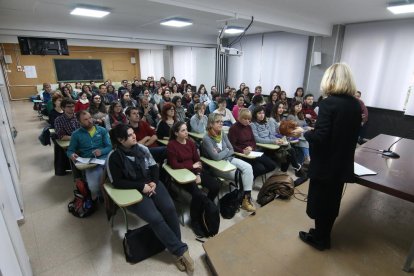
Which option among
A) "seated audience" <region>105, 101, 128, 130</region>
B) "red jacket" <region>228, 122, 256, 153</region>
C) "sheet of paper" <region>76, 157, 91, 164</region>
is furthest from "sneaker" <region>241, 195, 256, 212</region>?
"seated audience" <region>105, 101, 128, 130</region>

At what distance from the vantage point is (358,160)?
204 centimetres

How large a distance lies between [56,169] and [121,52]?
11.4 m

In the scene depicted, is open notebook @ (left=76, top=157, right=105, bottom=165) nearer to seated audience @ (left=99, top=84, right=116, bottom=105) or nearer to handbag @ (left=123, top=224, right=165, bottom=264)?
handbag @ (left=123, top=224, right=165, bottom=264)

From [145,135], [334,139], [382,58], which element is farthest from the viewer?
[382,58]

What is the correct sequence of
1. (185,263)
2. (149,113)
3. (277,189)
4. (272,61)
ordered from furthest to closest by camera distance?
(272,61)
(149,113)
(277,189)
(185,263)

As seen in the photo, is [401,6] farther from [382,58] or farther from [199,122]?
[199,122]

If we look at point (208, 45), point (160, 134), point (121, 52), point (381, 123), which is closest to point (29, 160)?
point (160, 134)

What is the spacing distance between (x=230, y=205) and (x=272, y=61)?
19.4ft

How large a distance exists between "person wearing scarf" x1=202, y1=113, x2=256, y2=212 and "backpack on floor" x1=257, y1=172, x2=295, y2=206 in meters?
0.17

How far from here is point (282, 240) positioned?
2.10 metres

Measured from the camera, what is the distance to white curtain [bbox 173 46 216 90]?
9039mm

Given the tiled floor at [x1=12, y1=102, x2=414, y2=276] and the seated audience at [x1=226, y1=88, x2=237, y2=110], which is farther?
the seated audience at [x1=226, y1=88, x2=237, y2=110]

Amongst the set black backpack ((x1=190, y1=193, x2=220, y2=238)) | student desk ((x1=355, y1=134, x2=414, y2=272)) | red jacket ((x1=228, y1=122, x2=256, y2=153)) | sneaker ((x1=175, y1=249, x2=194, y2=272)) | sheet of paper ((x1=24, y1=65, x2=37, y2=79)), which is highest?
sheet of paper ((x1=24, y1=65, x2=37, y2=79))

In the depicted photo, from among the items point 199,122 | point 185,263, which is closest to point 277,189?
point 185,263
